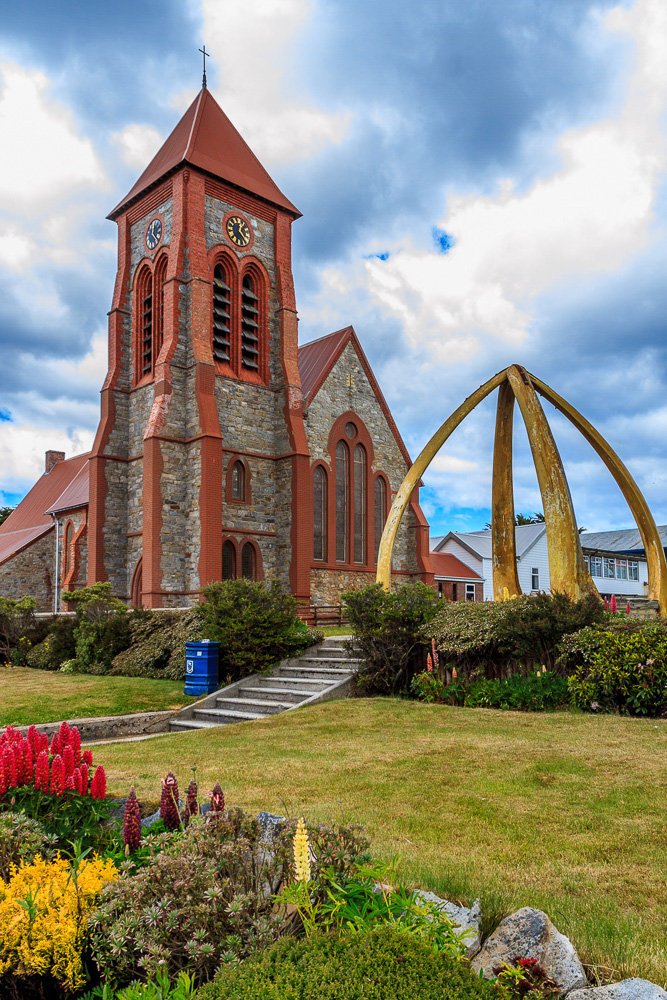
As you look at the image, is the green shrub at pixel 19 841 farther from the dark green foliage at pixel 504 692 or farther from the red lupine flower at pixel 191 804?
the dark green foliage at pixel 504 692

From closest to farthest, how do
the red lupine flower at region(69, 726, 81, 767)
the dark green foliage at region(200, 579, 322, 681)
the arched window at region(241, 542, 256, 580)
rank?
the red lupine flower at region(69, 726, 81, 767), the dark green foliage at region(200, 579, 322, 681), the arched window at region(241, 542, 256, 580)

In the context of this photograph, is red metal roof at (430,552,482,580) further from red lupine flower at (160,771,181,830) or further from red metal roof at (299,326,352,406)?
red lupine flower at (160,771,181,830)

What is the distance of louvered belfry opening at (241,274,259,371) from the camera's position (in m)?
29.9

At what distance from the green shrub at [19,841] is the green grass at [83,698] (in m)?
8.53

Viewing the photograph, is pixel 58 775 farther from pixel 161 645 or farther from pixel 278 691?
pixel 161 645

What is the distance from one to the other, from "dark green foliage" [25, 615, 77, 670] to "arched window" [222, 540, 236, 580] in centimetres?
827

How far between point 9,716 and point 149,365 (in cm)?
2026

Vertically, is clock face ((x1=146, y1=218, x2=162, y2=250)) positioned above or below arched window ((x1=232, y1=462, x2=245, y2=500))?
above

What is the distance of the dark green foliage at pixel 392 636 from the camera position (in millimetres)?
12828

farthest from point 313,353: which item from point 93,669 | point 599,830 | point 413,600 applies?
point 599,830

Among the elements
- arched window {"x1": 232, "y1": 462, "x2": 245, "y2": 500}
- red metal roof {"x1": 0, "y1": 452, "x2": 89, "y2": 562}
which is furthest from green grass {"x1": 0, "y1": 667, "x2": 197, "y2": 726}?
red metal roof {"x1": 0, "y1": 452, "x2": 89, "y2": 562}

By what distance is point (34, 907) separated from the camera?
3.01 m

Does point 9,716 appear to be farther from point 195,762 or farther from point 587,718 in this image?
point 587,718

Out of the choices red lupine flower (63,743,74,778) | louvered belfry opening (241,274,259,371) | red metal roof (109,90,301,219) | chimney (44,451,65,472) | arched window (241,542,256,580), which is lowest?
red lupine flower (63,743,74,778)
